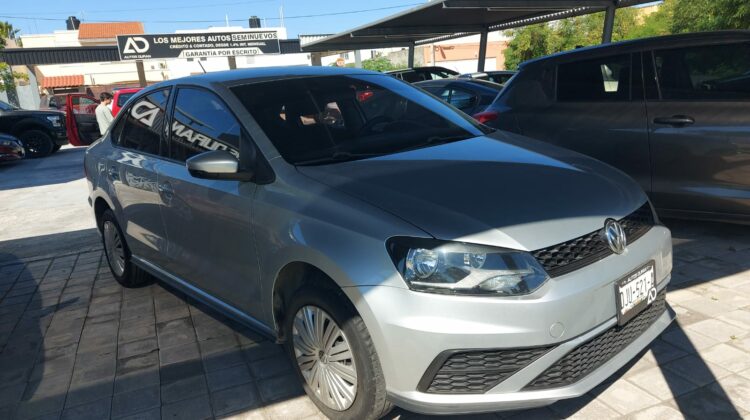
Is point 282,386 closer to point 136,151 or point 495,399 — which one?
point 495,399

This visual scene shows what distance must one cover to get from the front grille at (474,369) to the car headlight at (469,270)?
232mm

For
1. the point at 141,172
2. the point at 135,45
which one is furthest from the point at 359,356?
the point at 135,45

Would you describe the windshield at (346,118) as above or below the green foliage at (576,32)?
below

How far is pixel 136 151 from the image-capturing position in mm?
4191

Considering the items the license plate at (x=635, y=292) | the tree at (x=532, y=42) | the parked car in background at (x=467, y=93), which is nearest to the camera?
the license plate at (x=635, y=292)

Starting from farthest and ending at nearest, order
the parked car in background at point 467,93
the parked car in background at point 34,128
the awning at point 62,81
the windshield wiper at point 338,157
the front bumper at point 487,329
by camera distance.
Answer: the awning at point 62,81 → the parked car in background at point 34,128 → the parked car in background at point 467,93 → the windshield wiper at point 338,157 → the front bumper at point 487,329

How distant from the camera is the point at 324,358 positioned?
262 centimetres

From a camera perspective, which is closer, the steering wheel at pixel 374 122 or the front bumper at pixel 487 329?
the front bumper at pixel 487 329

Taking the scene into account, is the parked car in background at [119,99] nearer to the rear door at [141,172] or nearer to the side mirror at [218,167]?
the rear door at [141,172]

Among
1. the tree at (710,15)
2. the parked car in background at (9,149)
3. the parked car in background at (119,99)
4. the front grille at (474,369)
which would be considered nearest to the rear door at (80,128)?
the parked car in background at (119,99)

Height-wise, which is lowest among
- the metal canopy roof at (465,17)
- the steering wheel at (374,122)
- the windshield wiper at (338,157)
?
the windshield wiper at (338,157)

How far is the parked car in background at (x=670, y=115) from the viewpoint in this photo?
434cm

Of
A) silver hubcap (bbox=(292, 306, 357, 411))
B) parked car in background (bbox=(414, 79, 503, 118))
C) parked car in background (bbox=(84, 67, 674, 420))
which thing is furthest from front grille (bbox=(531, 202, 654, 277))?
parked car in background (bbox=(414, 79, 503, 118))

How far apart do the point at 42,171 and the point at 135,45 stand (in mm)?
17520
